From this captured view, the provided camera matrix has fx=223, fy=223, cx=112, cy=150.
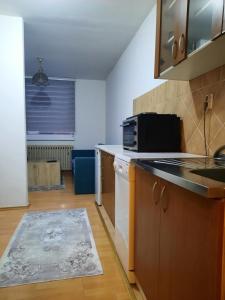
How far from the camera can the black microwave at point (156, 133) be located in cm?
192

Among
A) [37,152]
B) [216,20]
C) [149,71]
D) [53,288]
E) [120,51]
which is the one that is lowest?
[53,288]

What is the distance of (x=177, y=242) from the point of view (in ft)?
2.82

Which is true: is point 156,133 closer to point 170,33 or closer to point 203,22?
point 170,33

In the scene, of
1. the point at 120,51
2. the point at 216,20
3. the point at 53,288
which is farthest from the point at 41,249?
the point at 120,51

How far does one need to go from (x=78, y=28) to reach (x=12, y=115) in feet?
4.80

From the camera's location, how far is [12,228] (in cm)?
240

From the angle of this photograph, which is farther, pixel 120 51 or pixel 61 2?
pixel 120 51

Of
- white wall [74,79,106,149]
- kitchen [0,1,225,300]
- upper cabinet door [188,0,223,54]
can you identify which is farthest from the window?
upper cabinet door [188,0,223,54]

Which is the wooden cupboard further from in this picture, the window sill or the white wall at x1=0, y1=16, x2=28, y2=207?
the window sill

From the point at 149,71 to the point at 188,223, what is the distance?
2226 mm

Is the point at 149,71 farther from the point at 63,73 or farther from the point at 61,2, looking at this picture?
the point at 63,73

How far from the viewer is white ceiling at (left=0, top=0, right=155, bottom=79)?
2.48 m

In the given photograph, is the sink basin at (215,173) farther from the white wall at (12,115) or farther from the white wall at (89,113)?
the white wall at (89,113)

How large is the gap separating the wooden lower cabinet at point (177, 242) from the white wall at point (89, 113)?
4.57 metres
